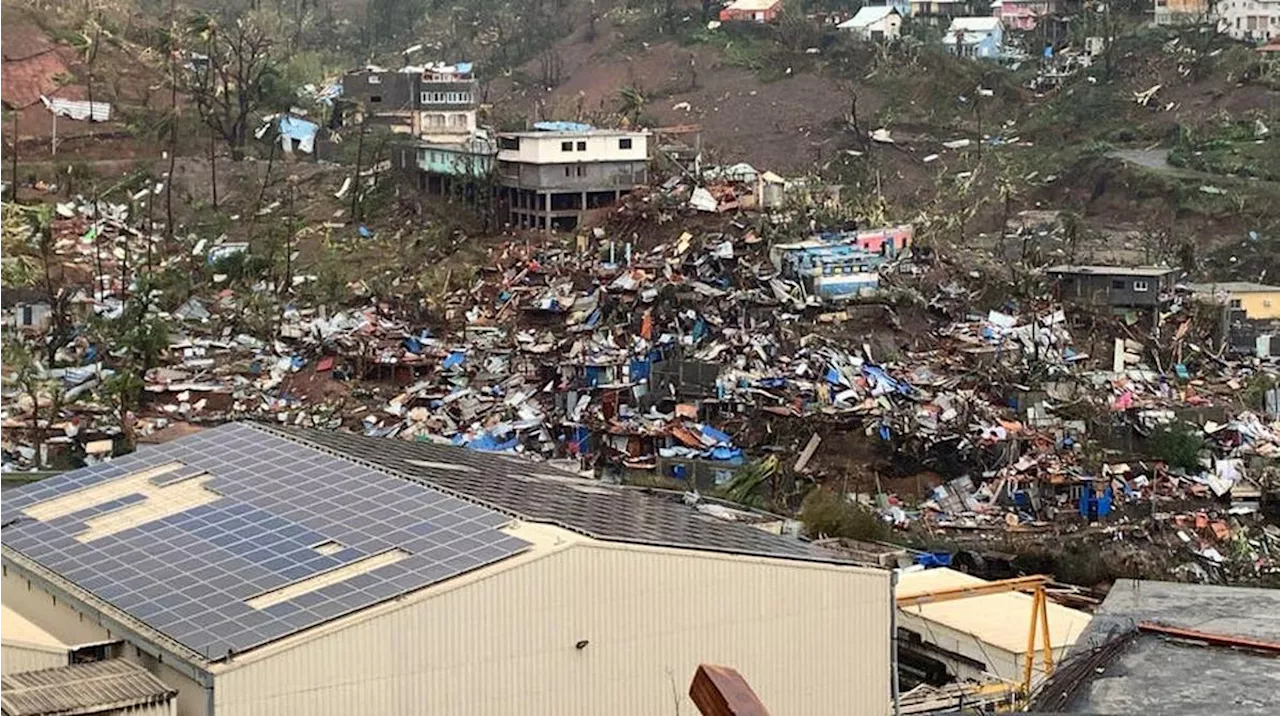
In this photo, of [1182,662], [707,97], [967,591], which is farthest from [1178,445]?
[707,97]

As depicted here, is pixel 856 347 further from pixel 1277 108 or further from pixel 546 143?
pixel 1277 108

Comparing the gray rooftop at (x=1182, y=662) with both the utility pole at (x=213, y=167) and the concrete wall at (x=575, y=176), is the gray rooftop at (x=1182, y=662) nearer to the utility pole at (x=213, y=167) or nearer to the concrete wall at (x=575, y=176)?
the concrete wall at (x=575, y=176)

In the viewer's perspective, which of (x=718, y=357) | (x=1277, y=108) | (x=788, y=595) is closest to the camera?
(x=788, y=595)

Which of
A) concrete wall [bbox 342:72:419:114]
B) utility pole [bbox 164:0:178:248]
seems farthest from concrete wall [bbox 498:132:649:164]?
concrete wall [bbox 342:72:419:114]

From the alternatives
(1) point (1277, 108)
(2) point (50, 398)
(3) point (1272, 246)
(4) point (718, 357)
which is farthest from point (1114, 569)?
(1) point (1277, 108)

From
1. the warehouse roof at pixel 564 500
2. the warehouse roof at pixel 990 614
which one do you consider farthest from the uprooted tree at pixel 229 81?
the warehouse roof at pixel 990 614

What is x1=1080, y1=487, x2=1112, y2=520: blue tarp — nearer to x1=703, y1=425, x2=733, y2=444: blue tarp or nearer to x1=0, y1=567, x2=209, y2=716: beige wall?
x1=703, y1=425, x2=733, y2=444: blue tarp
